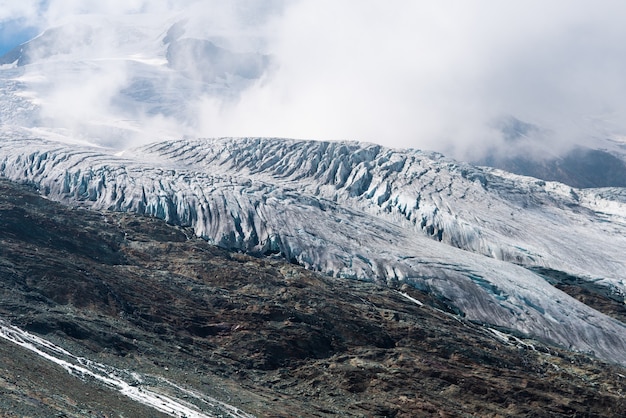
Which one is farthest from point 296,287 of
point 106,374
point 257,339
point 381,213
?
point 381,213

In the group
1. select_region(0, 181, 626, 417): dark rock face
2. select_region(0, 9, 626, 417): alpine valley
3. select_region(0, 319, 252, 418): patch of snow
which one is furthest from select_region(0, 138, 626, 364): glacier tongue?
select_region(0, 319, 252, 418): patch of snow

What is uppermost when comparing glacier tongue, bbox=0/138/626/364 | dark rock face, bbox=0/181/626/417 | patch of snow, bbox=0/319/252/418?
glacier tongue, bbox=0/138/626/364

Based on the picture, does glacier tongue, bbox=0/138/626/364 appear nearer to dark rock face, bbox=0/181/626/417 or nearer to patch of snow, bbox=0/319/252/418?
dark rock face, bbox=0/181/626/417

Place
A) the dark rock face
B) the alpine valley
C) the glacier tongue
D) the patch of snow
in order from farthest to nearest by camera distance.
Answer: the glacier tongue
the dark rock face
the alpine valley
the patch of snow

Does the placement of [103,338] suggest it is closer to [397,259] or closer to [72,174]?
[397,259]

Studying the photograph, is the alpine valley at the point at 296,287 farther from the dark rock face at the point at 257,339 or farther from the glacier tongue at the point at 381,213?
the glacier tongue at the point at 381,213
